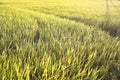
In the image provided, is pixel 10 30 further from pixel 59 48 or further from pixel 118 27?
pixel 118 27

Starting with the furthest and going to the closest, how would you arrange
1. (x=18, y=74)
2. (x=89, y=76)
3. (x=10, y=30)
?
1. (x=10, y=30)
2. (x=89, y=76)
3. (x=18, y=74)

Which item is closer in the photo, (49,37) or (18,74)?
(18,74)

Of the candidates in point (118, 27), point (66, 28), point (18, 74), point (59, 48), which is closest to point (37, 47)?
point (59, 48)

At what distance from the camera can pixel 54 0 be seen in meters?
7.68

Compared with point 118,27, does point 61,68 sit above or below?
above

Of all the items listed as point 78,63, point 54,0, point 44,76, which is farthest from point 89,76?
point 54,0

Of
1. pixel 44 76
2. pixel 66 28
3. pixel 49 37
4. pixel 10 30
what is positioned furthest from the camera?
pixel 66 28

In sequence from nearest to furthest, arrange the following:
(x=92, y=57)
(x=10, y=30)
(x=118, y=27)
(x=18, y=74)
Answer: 1. (x=18, y=74)
2. (x=92, y=57)
3. (x=10, y=30)
4. (x=118, y=27)

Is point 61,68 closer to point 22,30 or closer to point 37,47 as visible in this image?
point 37,47

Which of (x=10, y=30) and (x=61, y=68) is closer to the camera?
(x=61, y=68)

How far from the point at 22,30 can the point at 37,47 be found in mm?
666

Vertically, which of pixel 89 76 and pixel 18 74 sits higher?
pixel 18 74

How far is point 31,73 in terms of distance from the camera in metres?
1.59

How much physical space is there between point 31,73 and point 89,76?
38 cm
